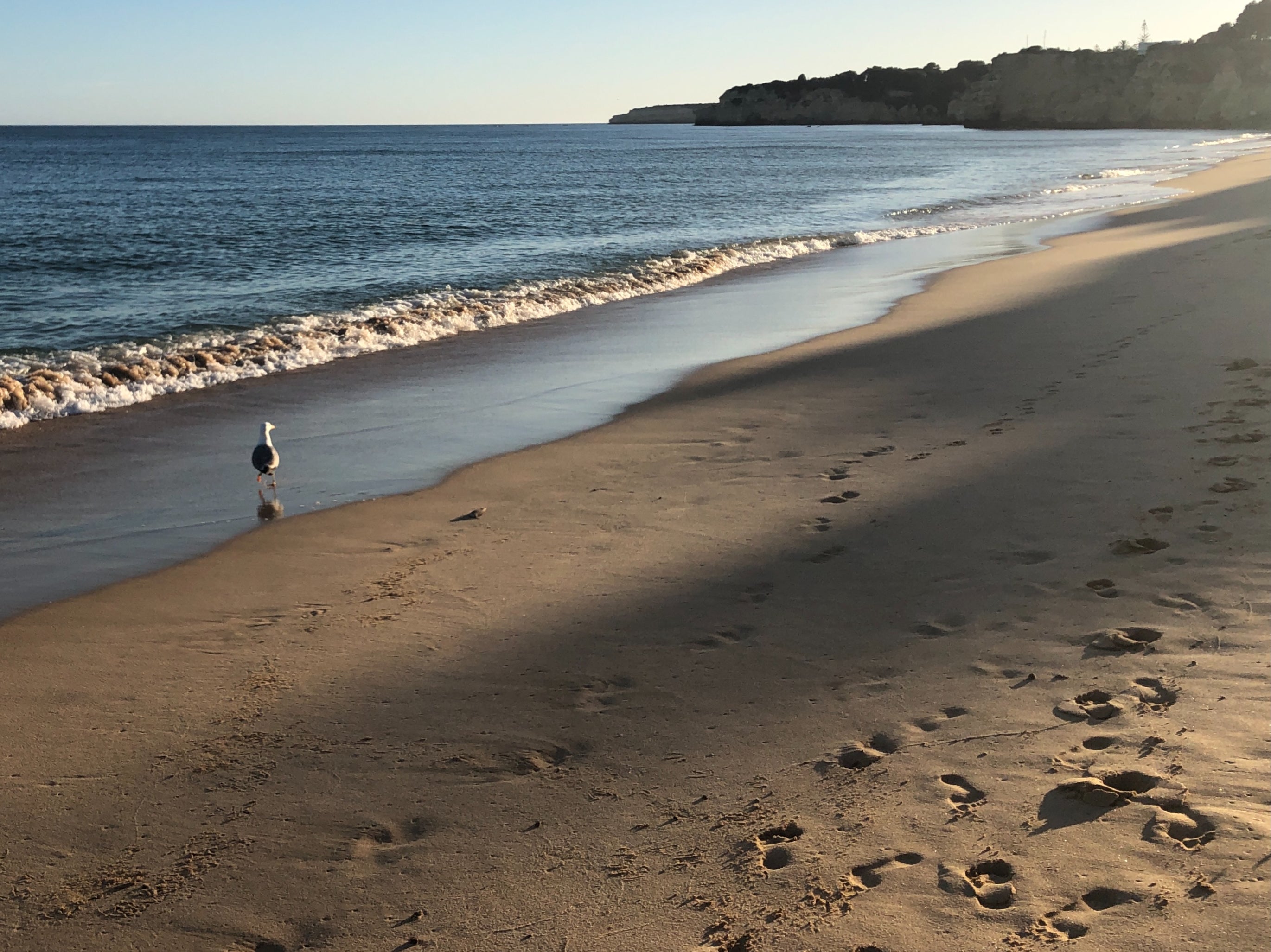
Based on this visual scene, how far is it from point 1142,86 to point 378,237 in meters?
Result: 123

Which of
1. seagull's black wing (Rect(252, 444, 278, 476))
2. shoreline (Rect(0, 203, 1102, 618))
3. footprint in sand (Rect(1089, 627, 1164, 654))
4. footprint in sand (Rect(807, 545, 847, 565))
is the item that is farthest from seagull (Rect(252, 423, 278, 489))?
footprint in sand (Rect(1089, 627, 1164, 654))

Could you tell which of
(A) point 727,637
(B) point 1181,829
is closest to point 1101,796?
(B) point 1181,829

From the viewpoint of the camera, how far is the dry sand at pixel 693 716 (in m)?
2.82

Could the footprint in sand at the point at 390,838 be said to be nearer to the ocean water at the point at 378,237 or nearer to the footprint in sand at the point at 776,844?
the footprint in sand at the point at 776,844

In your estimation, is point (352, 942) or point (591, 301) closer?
point (352, 942)

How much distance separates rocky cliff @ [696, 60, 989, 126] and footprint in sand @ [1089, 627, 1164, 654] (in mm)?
184960

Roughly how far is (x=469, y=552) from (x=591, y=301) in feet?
36.0

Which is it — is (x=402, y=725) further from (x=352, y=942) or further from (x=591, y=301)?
(x=591, y=301)

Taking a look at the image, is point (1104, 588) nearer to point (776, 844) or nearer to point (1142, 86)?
point (776, 844)

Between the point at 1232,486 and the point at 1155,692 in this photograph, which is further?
the point at 1232,486

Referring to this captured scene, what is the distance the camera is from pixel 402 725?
3836mm

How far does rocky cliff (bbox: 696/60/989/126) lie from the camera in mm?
176375

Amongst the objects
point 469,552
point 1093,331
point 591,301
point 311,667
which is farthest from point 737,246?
point 311,667

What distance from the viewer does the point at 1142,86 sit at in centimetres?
12019
